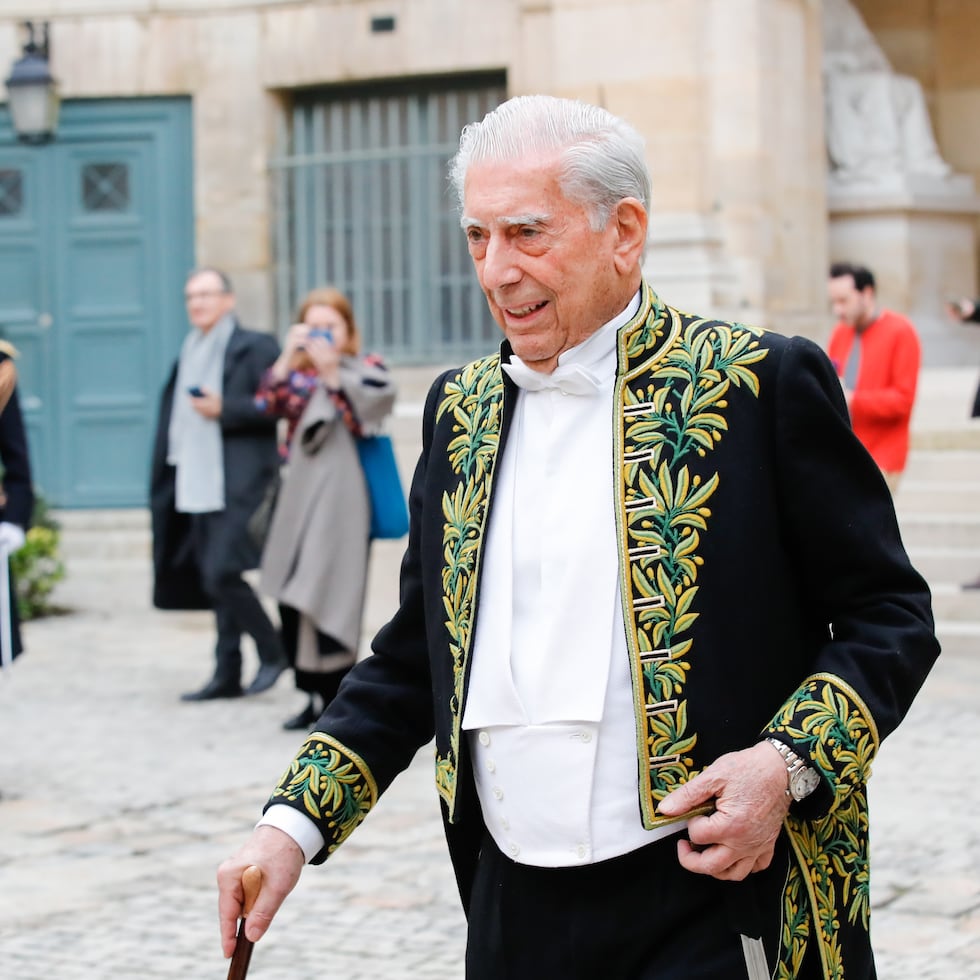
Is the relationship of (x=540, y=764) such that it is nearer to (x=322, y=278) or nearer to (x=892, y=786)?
(x=892, y=786)

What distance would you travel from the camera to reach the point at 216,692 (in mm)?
9164

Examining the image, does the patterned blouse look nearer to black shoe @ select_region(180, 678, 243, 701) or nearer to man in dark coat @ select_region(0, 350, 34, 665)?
man in dark coat @ select_region(0, 350, 34, 665)

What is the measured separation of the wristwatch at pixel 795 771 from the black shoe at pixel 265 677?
23.0 ft

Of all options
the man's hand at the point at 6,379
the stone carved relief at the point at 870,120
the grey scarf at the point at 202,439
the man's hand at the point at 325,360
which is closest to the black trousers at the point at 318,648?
the man's hand at the point at 325,360

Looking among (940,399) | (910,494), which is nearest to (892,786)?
(910,494)

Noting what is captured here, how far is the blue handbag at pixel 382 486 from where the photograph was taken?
26.6 feet

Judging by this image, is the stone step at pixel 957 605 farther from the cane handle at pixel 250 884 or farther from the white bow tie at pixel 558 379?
the cane handle at pixel 250 884

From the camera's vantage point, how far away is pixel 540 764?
2510 millimetres

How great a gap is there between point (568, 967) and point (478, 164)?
39.3 inches

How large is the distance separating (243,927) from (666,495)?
0.76 metres

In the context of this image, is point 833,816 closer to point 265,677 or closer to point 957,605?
point 265,677

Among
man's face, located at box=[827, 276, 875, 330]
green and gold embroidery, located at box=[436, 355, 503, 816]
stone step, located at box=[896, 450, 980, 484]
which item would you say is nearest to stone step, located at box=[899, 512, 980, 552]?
stone step, located at box=[896, 450, 980, 484]

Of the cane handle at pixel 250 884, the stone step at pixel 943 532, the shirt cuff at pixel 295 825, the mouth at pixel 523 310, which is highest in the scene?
the mouth at pixel 523 310

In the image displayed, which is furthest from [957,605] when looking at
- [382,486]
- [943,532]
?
[382,486]
